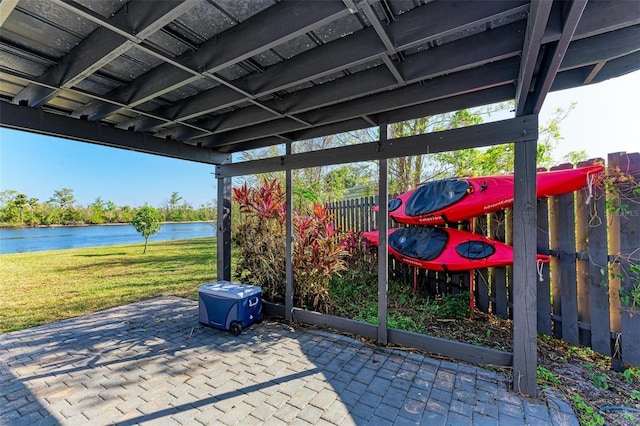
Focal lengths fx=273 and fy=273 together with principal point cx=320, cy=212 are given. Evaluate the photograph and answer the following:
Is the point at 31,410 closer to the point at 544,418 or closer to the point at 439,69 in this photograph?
the point at 544,418

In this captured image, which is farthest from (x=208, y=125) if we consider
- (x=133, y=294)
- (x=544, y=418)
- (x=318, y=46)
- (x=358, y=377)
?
(x=544, y=418)

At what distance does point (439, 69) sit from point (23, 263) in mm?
12539

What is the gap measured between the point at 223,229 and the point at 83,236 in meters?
14.9

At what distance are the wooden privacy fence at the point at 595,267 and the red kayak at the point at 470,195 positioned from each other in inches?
7.0

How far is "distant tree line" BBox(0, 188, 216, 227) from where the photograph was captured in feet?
46.1

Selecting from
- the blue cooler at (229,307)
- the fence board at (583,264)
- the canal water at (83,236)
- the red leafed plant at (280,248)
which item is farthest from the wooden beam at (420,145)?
the canal water at (83,236)

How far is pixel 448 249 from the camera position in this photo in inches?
142

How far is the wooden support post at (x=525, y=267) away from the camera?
2.20 meters

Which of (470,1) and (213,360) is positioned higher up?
(470,1)

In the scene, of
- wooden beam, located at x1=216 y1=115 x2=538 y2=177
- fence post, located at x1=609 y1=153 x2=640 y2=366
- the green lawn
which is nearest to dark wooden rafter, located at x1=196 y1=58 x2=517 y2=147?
wooden beam, located at x1=216 y1=115 x2=538 y2=177

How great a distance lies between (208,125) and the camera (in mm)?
3459

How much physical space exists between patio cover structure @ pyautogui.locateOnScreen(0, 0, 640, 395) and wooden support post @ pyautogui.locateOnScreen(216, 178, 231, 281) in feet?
4.09

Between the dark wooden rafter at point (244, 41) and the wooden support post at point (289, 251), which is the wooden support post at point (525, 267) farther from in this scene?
A: the wooden support post at point (289, 251)

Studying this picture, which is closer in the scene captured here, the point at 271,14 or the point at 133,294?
the point at 271,14
